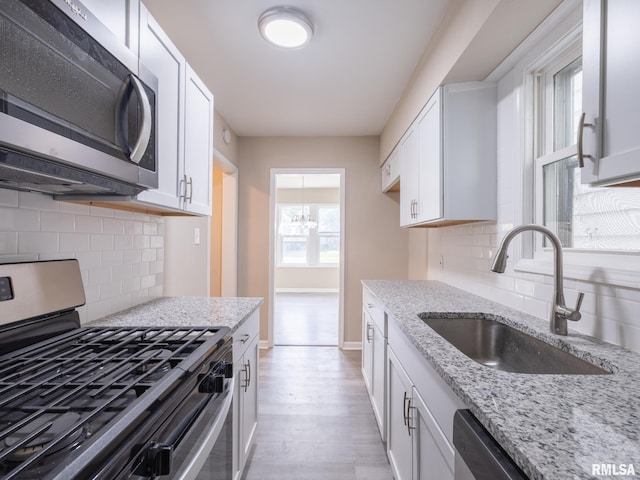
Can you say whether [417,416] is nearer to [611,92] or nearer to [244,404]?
[244,404]

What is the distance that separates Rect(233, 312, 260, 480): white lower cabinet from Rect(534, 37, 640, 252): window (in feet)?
4.85

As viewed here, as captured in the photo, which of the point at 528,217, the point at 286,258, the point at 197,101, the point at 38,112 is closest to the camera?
the point at 38,112

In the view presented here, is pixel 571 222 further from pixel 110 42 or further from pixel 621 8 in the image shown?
pixel 110 42

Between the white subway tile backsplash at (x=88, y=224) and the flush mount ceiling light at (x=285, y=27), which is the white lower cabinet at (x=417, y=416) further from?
the flush mount ceiling light at (x=285, y=27)

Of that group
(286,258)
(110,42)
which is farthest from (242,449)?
(286,258)

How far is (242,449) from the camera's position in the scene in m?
1.58

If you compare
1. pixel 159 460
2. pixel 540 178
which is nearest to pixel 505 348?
pixel 540 178

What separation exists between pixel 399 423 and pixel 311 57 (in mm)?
2260

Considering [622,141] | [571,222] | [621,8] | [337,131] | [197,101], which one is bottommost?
[571,222]

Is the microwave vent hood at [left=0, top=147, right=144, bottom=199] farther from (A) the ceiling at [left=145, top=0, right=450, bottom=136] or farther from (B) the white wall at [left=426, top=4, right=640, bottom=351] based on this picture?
(B) the white wall at [left=426, top=4, right=640, bottom=351]

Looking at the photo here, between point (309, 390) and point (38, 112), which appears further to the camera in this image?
point (309, 390)

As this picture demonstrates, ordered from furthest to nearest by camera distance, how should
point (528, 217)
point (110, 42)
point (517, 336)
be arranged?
point (528, 217)
point (517, 336)
point (110, 42)

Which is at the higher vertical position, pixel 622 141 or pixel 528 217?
pixel 622 141

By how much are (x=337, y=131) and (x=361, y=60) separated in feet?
4.62
